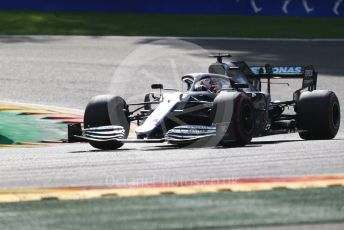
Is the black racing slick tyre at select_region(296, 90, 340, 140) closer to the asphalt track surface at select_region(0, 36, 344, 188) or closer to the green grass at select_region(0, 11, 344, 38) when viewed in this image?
the asphalt track surface at select_region(0, 36, 344, 188)

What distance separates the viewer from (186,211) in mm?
7488

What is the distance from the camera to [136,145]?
14.2m

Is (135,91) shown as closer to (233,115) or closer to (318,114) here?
(318,114)

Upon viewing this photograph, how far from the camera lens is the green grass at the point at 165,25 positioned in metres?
26.6

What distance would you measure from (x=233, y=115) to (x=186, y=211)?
16.1ft

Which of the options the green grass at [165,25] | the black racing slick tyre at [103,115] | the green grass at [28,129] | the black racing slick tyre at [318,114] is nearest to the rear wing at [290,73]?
the black racing slick tyre at [318,114]

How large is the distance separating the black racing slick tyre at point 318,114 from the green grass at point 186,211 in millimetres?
5745

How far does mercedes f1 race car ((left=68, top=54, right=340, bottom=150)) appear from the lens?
12320 mm

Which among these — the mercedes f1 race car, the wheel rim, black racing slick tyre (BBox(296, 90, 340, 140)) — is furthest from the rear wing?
the wheel rim

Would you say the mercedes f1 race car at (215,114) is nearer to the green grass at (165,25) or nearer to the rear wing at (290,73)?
the rear wing at (290,73)

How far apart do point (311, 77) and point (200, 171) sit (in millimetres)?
5284

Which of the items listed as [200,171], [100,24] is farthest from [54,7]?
[200,171]

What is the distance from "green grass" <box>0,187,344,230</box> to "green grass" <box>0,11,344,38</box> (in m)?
18.1

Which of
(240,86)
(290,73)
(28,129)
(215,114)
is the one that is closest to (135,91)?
(28,129)
